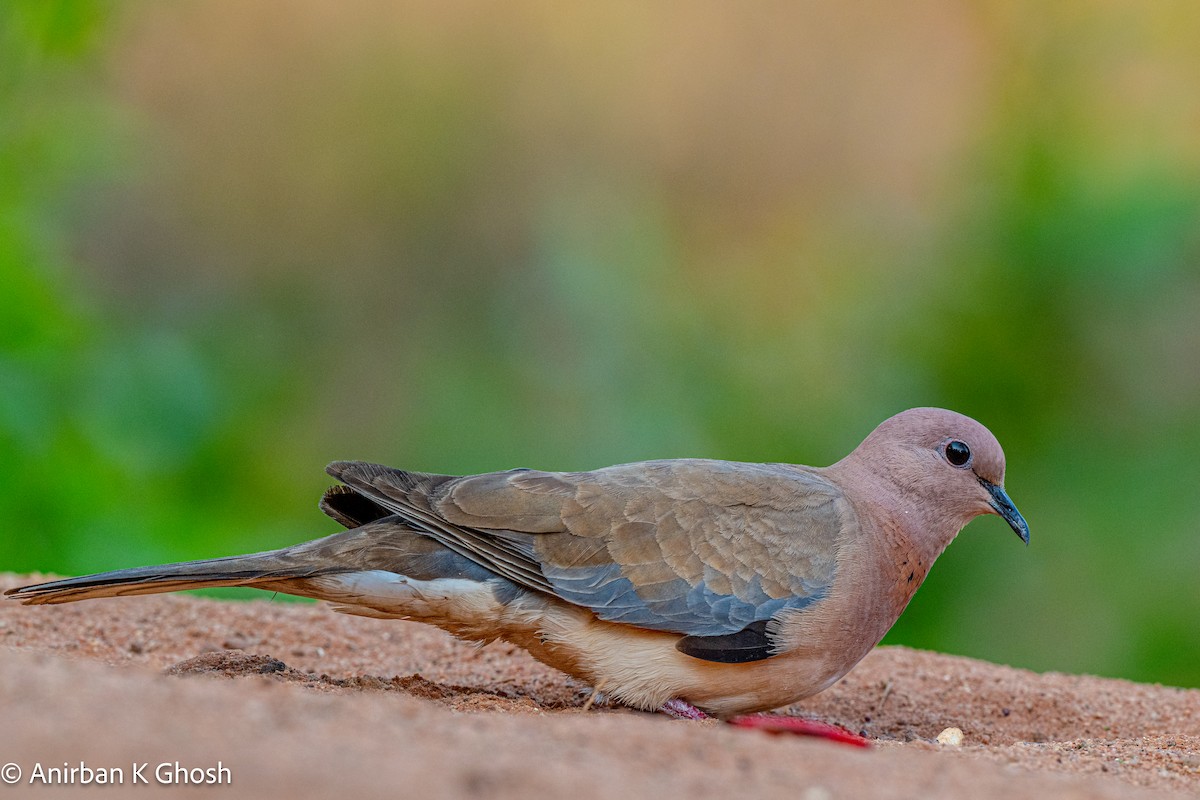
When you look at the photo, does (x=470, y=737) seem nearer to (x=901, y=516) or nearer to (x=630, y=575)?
(x=630, y=575)

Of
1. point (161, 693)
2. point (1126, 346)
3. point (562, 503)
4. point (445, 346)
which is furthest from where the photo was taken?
point (445, 346)

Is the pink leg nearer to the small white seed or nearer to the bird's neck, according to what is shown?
the small white seed

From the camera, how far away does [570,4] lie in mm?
10195

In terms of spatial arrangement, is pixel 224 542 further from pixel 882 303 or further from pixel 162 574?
pixel 882 303

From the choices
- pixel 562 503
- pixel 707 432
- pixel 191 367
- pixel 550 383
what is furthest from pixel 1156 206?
pixel 191 367

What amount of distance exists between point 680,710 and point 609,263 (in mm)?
5019

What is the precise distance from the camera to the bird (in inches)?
158

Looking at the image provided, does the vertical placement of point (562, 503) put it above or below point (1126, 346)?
below

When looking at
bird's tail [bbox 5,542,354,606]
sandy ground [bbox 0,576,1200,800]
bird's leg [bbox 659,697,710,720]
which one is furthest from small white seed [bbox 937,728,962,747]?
bird's tail [bbox 5,542,354,606]

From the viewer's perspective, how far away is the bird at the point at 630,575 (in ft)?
13.1

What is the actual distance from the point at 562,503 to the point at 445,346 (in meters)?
5.19

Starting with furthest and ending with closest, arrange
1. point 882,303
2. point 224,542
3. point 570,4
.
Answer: point 570,4
point 882,303
point 224,542

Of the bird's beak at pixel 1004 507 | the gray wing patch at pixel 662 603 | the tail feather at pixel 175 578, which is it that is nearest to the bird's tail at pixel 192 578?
the tail feather at pixel 175 578

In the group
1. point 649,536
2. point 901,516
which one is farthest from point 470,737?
point 901,516
